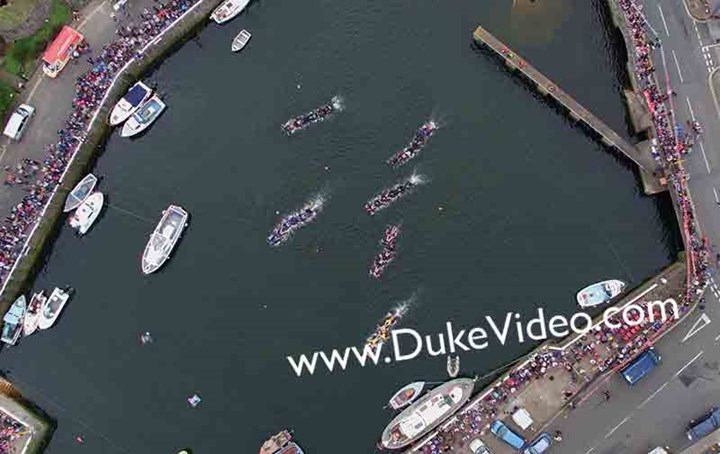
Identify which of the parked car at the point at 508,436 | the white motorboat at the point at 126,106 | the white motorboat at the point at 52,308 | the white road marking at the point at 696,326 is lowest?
the white road marking at the point at 696,326

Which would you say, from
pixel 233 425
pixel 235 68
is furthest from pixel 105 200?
pixel 233 425

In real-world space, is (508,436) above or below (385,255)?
below

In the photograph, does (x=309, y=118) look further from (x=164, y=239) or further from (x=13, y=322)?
(x=13, y=322)

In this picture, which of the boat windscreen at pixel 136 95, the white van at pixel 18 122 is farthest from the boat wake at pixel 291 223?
the white van at pixel 18 122

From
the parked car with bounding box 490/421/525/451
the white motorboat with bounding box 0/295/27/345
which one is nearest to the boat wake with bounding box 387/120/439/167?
the parked car with bounding box 490/421/525/451

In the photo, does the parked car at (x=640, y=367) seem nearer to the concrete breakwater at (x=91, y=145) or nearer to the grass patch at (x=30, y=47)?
the concrete breakwater at (x=91, y=145)

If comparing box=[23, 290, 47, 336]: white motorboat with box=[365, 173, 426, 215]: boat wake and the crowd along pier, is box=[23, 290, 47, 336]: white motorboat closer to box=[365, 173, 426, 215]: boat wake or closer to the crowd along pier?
box=[365, 173, 426, 215]: boat wake

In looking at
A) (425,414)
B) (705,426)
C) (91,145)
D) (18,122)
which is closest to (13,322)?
(91,145)
